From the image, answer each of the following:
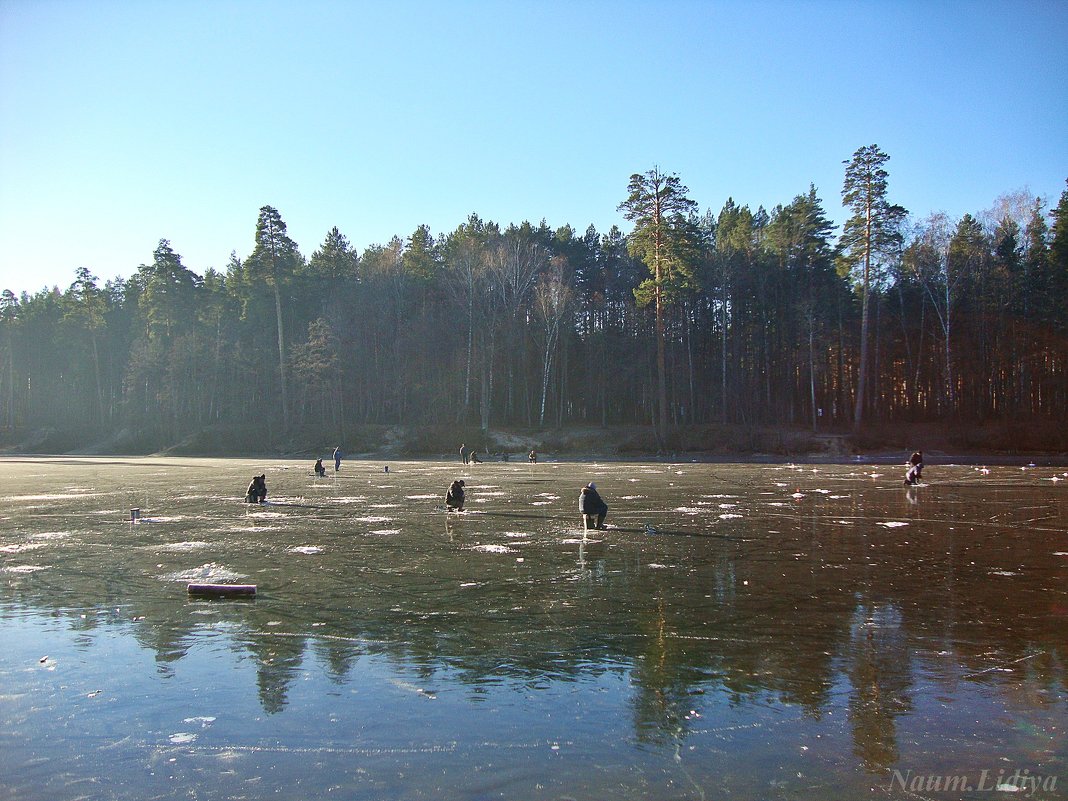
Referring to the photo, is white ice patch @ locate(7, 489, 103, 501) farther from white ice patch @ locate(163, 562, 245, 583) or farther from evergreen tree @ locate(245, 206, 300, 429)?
evergreen tree @ locate(245, 206, 300, 429)

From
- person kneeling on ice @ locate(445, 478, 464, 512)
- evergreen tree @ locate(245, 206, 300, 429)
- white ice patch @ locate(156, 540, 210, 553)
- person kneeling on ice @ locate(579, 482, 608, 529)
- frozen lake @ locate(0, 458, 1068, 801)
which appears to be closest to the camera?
frozen lake @ locate(0, 458, 1068, 801)

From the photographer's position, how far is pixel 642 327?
72.9 meters

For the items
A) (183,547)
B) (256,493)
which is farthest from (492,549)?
(256,493)

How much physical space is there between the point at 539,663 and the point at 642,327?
65.6 m

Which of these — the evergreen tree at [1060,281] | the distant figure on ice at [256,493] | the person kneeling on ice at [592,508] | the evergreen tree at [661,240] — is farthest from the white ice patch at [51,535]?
the evergreen tree at [1060,281]

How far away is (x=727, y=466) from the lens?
153 ft

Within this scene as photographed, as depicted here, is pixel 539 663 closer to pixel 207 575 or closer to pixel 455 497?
pixel 207 575

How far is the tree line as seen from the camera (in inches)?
2392

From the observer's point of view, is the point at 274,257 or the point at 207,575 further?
the point at 274,257

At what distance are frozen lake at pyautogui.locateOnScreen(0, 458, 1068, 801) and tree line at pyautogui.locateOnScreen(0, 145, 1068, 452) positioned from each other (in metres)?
44.8

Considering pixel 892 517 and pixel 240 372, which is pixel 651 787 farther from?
pixel 240 372

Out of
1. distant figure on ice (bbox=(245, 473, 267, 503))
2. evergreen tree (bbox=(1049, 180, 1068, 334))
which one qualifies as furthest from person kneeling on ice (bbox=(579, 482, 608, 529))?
evergreen tree (bbox=(1049, 180, 1068, 334))

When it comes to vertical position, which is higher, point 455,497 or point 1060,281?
point 1060,281

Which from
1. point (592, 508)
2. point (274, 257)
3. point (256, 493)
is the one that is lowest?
point (256, 493)
